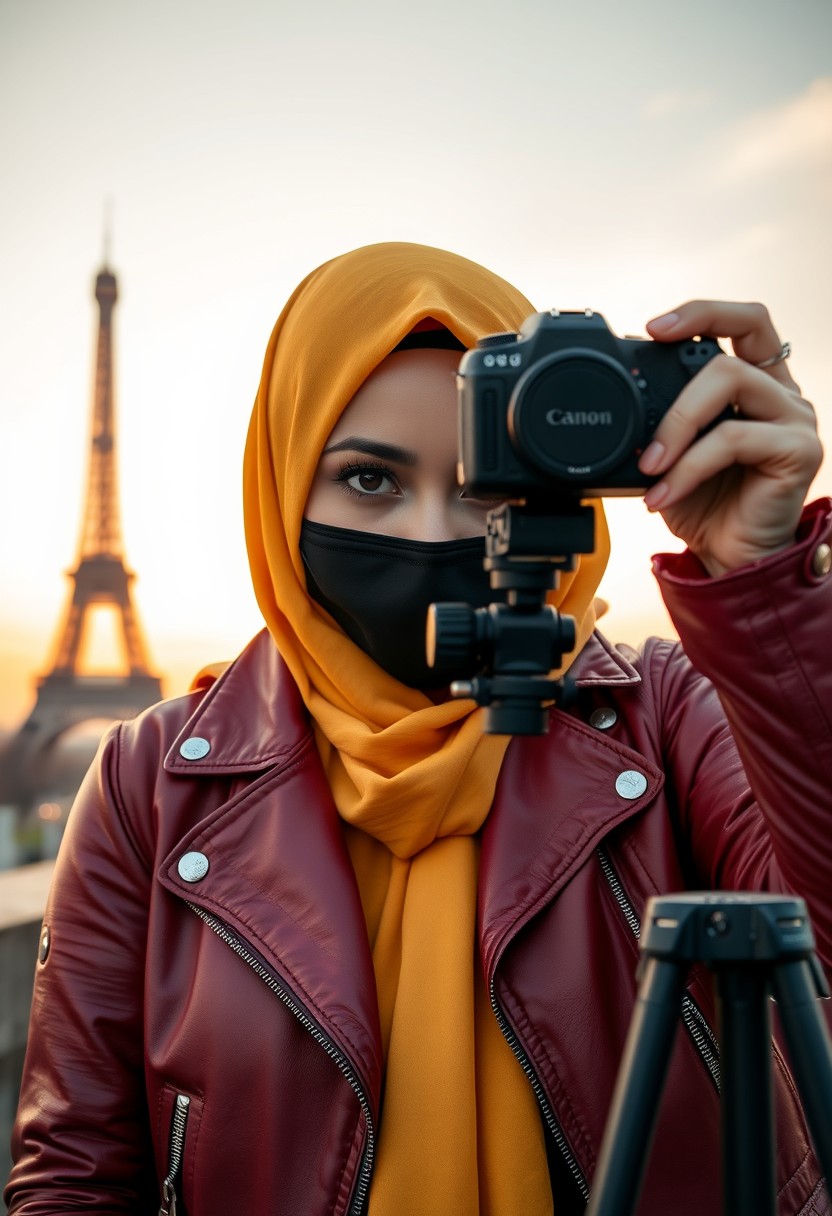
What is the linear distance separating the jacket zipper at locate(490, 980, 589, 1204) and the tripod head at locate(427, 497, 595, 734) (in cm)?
74

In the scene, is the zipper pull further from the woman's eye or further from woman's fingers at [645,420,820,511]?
woman's fingers at [645,420,820,511]

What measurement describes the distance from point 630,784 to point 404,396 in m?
0.84

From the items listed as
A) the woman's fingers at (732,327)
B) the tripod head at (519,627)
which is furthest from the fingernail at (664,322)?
Result: the tripod head at (519,627)

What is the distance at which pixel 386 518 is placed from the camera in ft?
7.17

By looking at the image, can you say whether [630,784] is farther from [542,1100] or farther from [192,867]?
[192,867]

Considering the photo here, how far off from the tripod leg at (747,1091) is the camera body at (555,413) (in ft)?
2.02

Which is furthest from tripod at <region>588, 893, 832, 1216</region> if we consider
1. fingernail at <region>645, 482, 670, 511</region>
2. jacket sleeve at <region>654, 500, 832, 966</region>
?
fingernail at <region>645, 482, 670, 511</region>

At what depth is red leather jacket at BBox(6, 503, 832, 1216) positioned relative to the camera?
190cm

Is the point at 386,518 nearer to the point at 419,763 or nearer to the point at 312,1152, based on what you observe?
the point at 419,763

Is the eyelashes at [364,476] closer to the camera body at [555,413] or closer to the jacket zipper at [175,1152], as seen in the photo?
the camera body at [555,413]

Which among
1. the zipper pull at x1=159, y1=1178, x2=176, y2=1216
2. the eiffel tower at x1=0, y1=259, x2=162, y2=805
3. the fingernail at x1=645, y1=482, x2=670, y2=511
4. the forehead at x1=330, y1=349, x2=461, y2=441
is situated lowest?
the zipper pull at x1=159, y1=1178, x2=176, y2=1216

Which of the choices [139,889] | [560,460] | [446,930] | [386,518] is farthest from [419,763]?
[560,460]

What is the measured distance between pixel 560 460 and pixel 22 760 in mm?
28779

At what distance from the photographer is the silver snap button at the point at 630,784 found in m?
2.09
